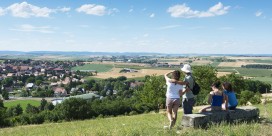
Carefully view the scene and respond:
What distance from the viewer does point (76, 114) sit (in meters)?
49.2

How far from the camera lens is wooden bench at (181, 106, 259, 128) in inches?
420

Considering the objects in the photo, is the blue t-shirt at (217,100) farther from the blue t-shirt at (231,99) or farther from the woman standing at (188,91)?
the woman standing at (188,91)

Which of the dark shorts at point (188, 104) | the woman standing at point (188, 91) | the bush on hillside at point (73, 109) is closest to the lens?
the woman standing at point (188, 91)

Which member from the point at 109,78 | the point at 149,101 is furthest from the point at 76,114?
the point at 109,78

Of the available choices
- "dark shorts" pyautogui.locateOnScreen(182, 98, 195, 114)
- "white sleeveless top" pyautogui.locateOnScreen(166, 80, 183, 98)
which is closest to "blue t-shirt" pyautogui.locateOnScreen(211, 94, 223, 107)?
"dark shorts" pyautogui.locateOnScreen(182, 98, 195, 114)

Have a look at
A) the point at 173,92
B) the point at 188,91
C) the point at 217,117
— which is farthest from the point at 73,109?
the point at 217,117

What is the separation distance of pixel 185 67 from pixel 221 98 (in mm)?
2024

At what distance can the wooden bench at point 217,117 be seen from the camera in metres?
10.7

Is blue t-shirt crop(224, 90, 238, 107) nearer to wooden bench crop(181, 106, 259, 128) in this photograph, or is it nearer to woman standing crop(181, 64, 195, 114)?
wooden bench crop(181, 106, 259, 128)

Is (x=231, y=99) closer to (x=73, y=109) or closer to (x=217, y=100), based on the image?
(x=217, y=100)

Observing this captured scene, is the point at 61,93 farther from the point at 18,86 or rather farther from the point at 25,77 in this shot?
the point at 25,77

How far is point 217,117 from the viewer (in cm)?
1145

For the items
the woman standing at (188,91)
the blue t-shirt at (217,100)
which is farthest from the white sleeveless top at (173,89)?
the blue t-shirt at (217,100)

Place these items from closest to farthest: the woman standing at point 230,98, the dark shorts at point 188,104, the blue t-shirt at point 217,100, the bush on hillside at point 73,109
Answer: the dark shorts at point 188,104, the blue t-shirt at point 217,100, the woman standing at point 230,98, the bush on hillside at point 73,109
